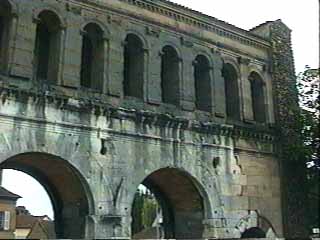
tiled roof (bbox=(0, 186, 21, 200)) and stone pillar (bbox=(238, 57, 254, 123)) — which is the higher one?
stone pillar (bbox=(238, 57, 254, 123))

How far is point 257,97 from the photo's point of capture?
18.5 meters

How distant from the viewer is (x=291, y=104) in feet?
60.5

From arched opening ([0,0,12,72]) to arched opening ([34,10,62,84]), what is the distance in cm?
83

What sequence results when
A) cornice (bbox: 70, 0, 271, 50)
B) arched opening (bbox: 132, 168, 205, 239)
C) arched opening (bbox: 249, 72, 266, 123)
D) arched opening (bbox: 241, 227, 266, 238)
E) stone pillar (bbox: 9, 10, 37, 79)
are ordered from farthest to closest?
1. arched opening (bbox: 249, 72, 266, 123)
2. arched opening (bbox: 241, 227, 266, 238)
3. arched opening (bbox: 132, 168, 205, 239)
4. cornice (bbox: 70, 0, 271, 50)
5. stone pillar (bbox: 9, 10, 37, 79)

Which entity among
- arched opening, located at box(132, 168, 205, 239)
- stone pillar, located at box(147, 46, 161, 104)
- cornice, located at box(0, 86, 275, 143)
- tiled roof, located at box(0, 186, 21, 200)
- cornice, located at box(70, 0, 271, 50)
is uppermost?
cornice, located at box(70, 0, 271, 50)

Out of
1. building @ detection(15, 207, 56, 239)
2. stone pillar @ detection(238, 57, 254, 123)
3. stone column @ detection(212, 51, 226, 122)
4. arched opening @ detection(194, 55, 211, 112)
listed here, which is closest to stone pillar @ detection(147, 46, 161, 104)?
arched opening @ detection(194, 55, 211, 112)

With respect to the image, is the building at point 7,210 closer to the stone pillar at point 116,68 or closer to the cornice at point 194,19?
the cornice at point 194,19

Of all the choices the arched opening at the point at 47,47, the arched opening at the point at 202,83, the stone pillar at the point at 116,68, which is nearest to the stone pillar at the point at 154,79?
the stone pillar at the point at 116,68

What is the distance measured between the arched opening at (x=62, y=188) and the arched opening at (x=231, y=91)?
6.52m

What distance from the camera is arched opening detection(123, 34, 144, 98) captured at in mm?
15000

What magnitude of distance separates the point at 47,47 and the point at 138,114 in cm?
341

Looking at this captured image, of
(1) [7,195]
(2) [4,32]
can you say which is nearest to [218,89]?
(2) [4,32]

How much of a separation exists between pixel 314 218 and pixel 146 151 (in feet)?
25.1

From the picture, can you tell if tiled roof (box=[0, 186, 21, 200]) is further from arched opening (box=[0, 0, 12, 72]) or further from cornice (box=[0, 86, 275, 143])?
arched opening (box=[0, 0, 12, 72])
